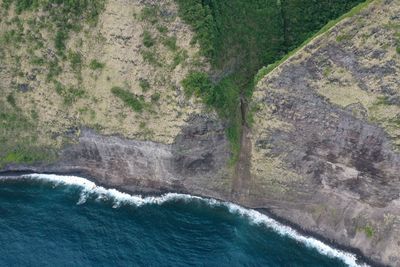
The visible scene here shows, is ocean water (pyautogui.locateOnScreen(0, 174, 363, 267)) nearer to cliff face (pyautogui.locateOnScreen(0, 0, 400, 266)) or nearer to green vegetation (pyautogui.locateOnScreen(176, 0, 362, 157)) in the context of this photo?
cliff face (pyautogui.locateOnScreen(0, 0, 400, 266))

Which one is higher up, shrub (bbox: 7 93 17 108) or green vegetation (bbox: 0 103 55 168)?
shrub (bbox: 7 93 17 108)

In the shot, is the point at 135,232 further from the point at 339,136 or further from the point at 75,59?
the point at 339,136

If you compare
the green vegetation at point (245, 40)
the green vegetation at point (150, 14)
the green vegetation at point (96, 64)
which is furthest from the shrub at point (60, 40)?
the green vegetation at point (245, 40)

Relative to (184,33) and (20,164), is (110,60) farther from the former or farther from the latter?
(20,164)

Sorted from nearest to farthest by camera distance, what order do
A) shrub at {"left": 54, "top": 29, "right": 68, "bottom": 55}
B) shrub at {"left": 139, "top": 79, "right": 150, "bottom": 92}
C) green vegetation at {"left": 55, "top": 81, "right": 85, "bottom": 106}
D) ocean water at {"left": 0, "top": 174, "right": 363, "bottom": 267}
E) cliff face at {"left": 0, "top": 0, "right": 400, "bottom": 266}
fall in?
cliff face at {"left": 0, "top": 0, "right": 400, "bottom": 266}
ocean water at {"left": 0, "top": 174, "right": 363, "bottom": 267}
shrub at {"left": 139, "top": 79, "right": 150, "bottom": 92}
shrub at {"left": 54, "top": 29, "right": 68, "bottom": 55}
green vegetation at {"left": 55, "top": 81, "right": 85, "bottom": 106}

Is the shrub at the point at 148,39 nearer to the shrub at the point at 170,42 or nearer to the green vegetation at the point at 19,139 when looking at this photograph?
the shrub at the point at 170,42

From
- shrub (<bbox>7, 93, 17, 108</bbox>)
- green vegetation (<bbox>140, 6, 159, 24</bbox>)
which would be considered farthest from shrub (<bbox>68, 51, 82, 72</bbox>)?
green vegetation (<bbox>140, 6, 159, 24</bbox>)

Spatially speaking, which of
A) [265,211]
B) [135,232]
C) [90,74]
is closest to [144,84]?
[90,74]
